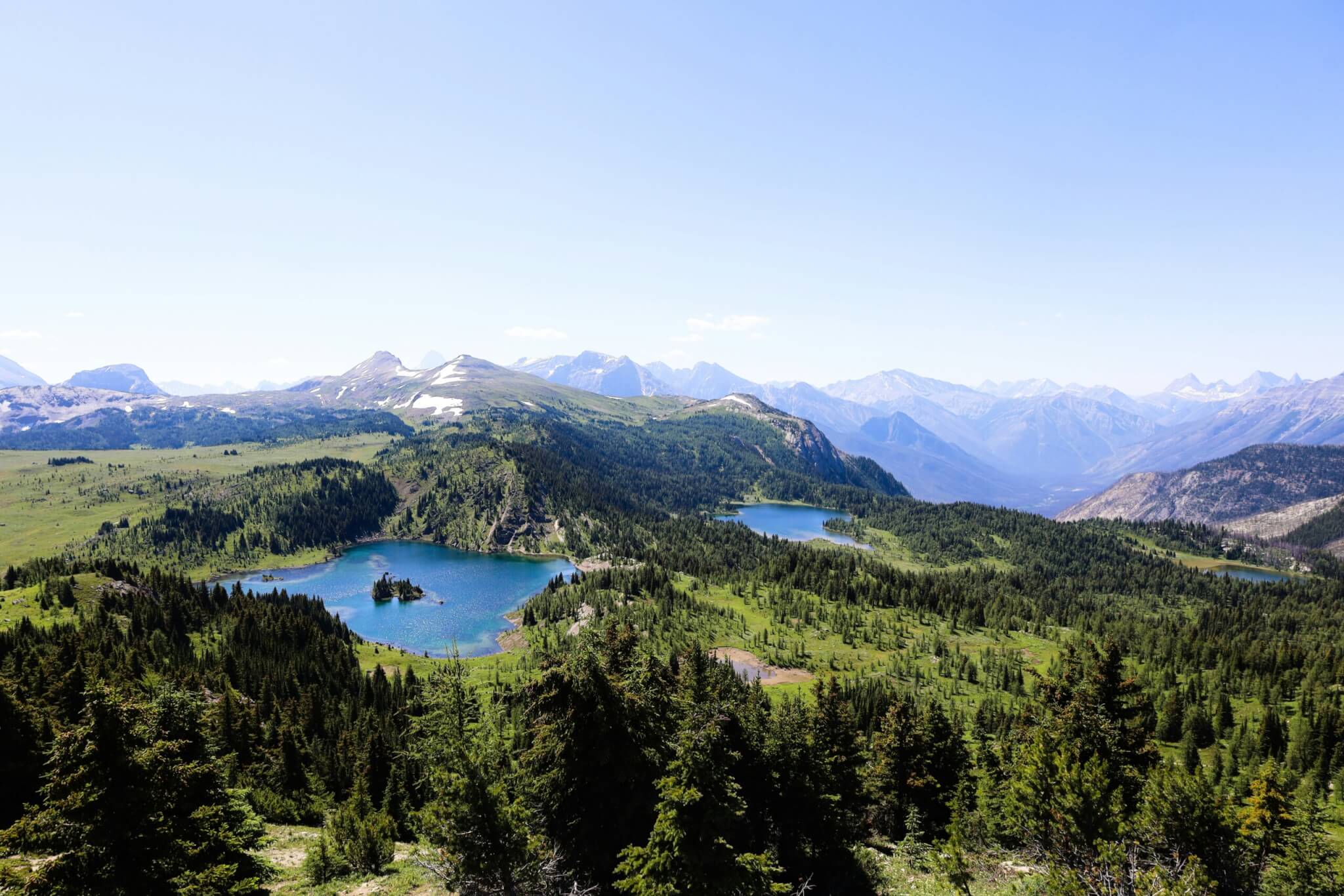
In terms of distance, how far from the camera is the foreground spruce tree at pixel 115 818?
19.1 meters

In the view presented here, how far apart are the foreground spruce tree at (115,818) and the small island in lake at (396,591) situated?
6849 inches

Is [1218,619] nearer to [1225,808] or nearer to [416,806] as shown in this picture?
[1225,808]

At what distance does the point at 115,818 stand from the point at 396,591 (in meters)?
183

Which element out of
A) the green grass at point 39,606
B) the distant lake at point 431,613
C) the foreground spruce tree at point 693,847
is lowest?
the distant lake at point 431,613

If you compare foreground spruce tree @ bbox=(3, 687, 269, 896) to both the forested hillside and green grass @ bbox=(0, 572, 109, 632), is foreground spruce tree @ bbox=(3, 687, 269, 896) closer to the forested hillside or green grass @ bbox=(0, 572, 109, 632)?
the forested hillside

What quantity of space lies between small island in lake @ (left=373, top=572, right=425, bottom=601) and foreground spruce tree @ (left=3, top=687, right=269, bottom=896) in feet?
571

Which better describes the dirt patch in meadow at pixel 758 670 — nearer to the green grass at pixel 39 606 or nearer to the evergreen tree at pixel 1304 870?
the evergreen tree at pixel 1304 870

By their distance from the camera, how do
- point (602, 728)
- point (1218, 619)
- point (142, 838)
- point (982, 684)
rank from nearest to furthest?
point (142, 838) → point (602, 728) → point (982, 684) → point (1218, 619)

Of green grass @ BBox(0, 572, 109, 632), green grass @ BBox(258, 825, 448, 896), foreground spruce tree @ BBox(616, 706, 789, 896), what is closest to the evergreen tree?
foreground spruce tree @ BBox(616, 706, 789, 896)

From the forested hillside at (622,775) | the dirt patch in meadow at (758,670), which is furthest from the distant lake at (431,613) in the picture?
the dirt patch in meadow at (758,670)

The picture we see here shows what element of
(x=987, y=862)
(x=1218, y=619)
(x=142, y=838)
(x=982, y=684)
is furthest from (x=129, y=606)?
(x=1218, y=619)

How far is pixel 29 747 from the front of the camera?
37344 millimetres

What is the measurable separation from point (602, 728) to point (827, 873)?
21635 mm

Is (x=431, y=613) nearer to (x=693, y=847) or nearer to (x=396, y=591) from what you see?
(x=396, y=591)
